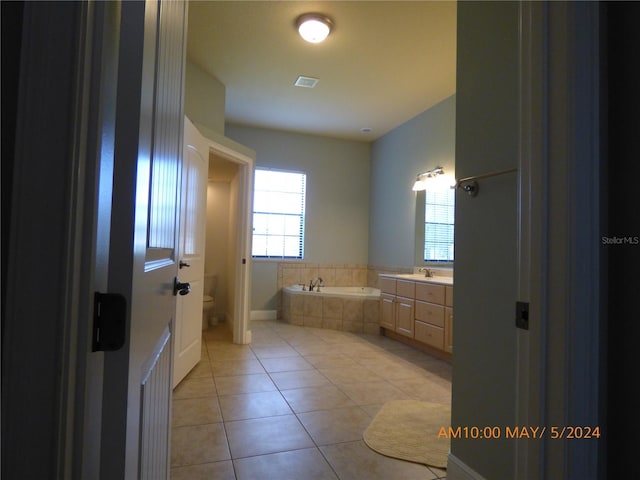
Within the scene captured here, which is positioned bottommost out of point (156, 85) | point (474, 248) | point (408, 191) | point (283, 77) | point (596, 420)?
point (596, 420)

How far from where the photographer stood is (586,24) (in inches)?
31.9

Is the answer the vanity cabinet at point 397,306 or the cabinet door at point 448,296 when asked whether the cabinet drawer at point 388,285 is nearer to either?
the vanity cabinet at point 397,306

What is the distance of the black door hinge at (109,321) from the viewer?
497 millimetres

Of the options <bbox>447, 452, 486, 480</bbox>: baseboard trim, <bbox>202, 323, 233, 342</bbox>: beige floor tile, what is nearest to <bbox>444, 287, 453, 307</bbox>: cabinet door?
<bbox>447, 452, 486, 480</bbox>: baseboard trim

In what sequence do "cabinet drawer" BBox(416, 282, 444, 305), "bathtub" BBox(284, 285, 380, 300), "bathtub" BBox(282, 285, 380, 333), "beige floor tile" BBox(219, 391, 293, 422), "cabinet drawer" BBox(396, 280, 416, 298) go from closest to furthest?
"beige floor tile" BBox(219, 391, 293, 422), "cabinet drawer" BBox(416, 282, 444, 305), "cabinet drawer" BBox(396, 280, 416, 298), "bathtub" BBox(282, 285, 380, 333), "bathtub" BBox(284, 285, 380, 300)

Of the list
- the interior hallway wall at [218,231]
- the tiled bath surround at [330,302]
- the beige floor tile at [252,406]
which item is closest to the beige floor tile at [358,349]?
the tiled bath surround at [330,302]

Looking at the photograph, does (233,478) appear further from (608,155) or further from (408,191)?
(408,191)

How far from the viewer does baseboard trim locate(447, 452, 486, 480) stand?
151 centimetres

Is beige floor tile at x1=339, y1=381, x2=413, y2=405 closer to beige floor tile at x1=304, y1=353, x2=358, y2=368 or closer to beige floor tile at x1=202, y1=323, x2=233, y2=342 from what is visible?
beige floor tile at x1=304, y1=353, x2=358, y2=368

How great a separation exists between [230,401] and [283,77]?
3183mm

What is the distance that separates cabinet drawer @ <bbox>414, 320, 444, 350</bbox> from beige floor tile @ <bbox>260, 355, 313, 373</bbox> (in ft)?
4.13

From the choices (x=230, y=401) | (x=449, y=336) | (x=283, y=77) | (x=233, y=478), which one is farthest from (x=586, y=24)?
(x=283, y=77)

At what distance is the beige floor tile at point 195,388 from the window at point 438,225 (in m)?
2.97

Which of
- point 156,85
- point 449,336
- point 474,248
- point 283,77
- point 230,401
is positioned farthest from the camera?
point 283,77
